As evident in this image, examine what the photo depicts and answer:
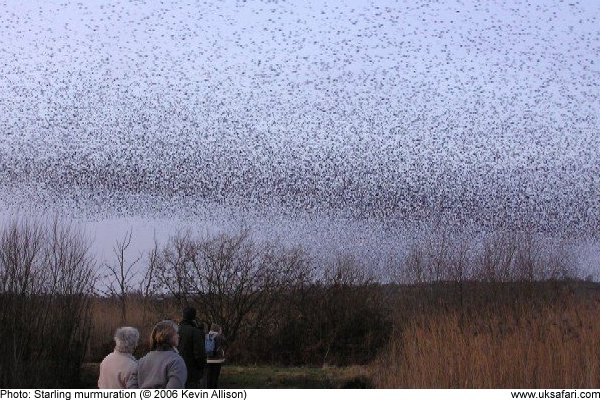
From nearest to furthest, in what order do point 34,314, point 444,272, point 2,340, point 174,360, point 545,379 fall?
point 174,360 → point 545,379 → point 2,340 → point 34,314 → point 444,272

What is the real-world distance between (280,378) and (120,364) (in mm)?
14440

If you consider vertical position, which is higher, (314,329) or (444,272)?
(444,272)

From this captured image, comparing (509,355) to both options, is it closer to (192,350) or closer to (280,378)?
(192,350)

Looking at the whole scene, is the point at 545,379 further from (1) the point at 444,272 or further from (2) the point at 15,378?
(1) the point at 444,272

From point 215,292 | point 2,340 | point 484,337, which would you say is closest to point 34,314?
point 2,340

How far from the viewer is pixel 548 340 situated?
13742 millimetres

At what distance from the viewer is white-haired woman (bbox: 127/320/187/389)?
8328 mm

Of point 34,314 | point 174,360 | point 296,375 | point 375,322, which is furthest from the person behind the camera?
point 375,322

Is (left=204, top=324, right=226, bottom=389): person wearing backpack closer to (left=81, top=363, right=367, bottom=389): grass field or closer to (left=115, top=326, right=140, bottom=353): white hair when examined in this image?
(left=81, top=363, right=367, bottom=389): grass field

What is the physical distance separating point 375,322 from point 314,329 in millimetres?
2114

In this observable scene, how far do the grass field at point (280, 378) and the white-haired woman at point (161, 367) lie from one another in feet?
37.6

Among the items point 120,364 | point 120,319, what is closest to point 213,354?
point 120,364
